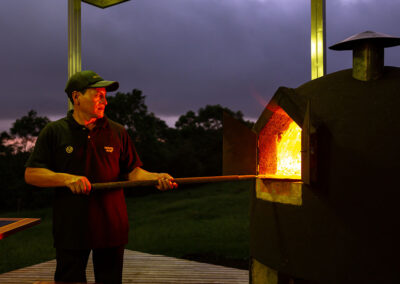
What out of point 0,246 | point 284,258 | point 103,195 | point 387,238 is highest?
point 103,195

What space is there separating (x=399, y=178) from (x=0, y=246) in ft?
31.5

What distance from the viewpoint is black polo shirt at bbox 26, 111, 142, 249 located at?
2.46 meters

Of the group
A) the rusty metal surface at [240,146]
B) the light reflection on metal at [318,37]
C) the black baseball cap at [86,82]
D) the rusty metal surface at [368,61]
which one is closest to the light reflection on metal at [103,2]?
the light reflection on metal at [318,37]

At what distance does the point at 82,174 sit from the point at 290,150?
1559 mm

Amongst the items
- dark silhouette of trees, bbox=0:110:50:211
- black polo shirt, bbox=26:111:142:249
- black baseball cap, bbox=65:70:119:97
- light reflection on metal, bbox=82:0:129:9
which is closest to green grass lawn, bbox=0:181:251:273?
dark silhouette of trees, bbox=0:110:50:211

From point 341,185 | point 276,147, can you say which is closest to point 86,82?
point 276,147

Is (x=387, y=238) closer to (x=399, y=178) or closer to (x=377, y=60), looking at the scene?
(x=399, y=178)

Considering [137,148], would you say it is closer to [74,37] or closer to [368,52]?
[74,37]

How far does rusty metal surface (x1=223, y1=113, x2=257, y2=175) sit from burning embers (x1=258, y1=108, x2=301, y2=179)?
0.21 feet

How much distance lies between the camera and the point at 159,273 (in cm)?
453

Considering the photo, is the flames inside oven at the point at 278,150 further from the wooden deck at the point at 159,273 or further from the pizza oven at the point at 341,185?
the wooden deck at the point at 159,273

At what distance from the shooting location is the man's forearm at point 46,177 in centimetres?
237

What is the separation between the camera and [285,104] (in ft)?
8.46

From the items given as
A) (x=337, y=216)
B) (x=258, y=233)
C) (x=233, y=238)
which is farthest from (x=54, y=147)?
(x=233, y=238)
